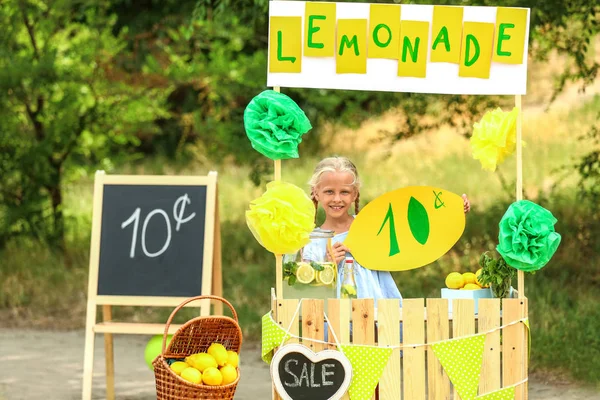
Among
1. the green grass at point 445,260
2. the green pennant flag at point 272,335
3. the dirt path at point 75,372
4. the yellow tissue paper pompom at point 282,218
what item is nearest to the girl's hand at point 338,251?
the yellow tissue paper pompom at point 282,218

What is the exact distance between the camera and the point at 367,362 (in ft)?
13.1

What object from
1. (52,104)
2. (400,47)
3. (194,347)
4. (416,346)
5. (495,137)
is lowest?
(194,347)

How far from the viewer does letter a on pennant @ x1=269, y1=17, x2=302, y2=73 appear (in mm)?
4121

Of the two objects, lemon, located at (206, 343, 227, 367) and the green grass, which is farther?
the green grass

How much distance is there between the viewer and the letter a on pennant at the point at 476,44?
4141 mm

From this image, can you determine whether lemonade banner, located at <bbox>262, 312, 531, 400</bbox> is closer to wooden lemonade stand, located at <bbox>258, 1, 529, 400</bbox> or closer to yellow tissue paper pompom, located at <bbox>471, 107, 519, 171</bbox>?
wooden lemonade stand, located at <bbox>258, 1, 529, 400</bbox>

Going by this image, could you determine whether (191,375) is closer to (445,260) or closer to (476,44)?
(476,44)

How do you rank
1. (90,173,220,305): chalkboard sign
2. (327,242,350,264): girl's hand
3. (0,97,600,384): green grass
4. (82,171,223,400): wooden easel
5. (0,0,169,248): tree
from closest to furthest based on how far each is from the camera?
(327,242,350,264): girl's hand, (82,171,223,400): wooden easel, (90,173,220,305): chalkboard sign, (0,97,600,384): green grass, (0,0,169,248): tree

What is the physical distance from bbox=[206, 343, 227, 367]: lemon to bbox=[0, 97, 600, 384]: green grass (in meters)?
2.56

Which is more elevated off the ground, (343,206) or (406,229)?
(343,206)

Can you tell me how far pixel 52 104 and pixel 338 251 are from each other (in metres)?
5.65

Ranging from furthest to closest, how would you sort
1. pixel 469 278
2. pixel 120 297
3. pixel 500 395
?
pixel 120 297
pixel 469 278
pixel 500 395

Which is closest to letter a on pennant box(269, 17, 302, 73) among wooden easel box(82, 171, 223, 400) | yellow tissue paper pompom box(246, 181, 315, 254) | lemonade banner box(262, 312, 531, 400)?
yellow tissue paper pompom box(246, 181, 315, 254)

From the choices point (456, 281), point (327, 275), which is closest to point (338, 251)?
point (327, 275)
